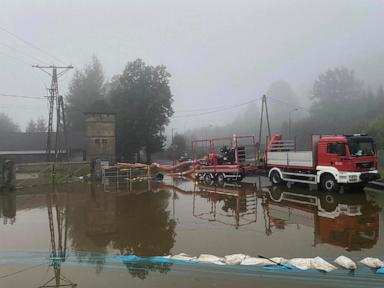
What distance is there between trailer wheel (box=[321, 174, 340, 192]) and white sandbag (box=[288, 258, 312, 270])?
10593 millimetres

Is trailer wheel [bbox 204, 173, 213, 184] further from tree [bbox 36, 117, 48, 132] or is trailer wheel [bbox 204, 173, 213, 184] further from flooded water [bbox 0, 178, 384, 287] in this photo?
tree [bbox 36, 117, 48, 132]

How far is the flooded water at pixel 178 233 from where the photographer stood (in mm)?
7215

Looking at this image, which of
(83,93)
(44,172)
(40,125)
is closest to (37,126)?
(40,125)

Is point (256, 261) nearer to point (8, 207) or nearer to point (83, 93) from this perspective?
point (8, 207)

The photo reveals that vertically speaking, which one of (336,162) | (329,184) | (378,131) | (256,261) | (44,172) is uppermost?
(378,131)

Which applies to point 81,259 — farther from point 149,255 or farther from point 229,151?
point 229,151

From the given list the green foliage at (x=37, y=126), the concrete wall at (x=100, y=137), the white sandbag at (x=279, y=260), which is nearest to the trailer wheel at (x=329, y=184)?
the white sandbag at (x=279, y=260)

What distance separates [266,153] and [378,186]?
5.91 metres

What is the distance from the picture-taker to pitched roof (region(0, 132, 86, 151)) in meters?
44.8

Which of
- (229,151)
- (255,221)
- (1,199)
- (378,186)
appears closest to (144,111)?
(229,151)

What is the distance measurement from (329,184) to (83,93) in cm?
5284

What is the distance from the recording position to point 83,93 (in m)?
64.3

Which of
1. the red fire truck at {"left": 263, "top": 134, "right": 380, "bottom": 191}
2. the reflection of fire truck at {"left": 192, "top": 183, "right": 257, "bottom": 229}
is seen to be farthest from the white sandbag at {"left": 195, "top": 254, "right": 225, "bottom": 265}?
the red fire truck at {"left": 263, "top": 134, "right": 380, "bottom": 191}

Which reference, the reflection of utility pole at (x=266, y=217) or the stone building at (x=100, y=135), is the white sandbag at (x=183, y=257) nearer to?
the reflection of utility pole at (x=266, y=217)
